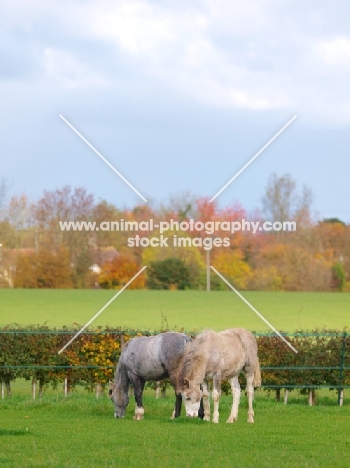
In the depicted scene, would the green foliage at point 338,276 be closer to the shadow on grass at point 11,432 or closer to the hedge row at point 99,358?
the hedge row at point 99,358

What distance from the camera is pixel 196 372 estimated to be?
1470cm

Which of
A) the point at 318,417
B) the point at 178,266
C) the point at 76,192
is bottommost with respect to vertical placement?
the point at 318,417

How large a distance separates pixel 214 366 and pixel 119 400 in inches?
76.9

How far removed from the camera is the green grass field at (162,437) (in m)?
10.7

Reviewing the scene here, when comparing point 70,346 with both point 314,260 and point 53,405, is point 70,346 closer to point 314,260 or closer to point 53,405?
point 53,405

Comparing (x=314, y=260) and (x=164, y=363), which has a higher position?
(x=314, y=260)

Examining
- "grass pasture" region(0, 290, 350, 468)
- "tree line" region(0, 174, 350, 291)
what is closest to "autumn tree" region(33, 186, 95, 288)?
"tree line" region(0, 174, 350, 291)

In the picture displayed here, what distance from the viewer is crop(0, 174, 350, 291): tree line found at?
143ft

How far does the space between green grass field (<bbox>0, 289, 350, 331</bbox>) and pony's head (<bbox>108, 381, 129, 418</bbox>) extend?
22468mm

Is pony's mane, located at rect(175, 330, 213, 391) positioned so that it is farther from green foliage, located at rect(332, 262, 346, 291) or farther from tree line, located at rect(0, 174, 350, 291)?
green foliage, located at rect(332, 262, 346, 291)

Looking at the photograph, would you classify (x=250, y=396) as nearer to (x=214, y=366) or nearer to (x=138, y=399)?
(x=214, y=366)

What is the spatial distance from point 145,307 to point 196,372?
41.1m

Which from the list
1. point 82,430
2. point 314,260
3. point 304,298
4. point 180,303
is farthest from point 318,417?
point 304,298

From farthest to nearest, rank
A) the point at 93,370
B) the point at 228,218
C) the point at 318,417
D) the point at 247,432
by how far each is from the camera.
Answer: the point at 228,218 → the point at 93,370 → the point at 318,417 → the point at 247,432
